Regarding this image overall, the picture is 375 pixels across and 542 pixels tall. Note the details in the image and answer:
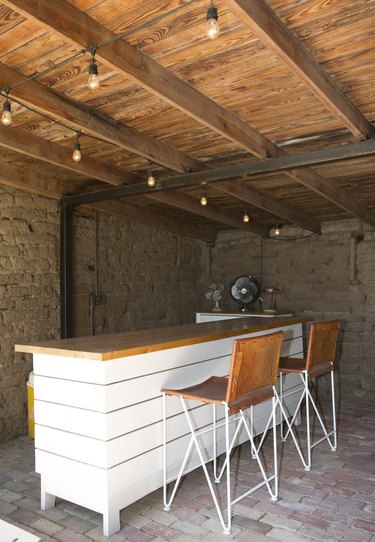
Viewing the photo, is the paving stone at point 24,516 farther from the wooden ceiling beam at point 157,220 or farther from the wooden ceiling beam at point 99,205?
the wooden ceiling beam at point 157,220

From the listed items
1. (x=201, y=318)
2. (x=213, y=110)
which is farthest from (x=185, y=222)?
(x=213, y=110)

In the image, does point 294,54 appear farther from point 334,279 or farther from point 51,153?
point 334,279

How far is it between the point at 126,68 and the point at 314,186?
273 centimetres

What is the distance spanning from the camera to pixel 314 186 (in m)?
4.79

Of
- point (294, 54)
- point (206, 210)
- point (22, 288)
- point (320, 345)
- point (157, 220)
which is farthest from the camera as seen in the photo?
point (157, 220)

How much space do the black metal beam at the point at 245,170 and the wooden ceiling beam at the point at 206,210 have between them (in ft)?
1.86

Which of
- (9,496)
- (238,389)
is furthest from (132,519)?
(238,389)

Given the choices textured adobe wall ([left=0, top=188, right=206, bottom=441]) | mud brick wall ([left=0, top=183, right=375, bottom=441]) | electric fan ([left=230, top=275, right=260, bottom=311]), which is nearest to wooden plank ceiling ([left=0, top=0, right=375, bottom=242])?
textured adobe wall ([left=0, top=188, right=206, bottom=441])

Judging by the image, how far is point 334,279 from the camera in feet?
23.4

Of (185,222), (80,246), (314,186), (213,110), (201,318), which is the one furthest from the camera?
(185,222)

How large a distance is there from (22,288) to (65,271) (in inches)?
22.7

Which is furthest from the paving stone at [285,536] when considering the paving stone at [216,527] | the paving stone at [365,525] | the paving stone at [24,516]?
the paving stone at [24,516]

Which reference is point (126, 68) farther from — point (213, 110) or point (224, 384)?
point (224, 384)

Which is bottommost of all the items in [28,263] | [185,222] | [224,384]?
[224,384]
